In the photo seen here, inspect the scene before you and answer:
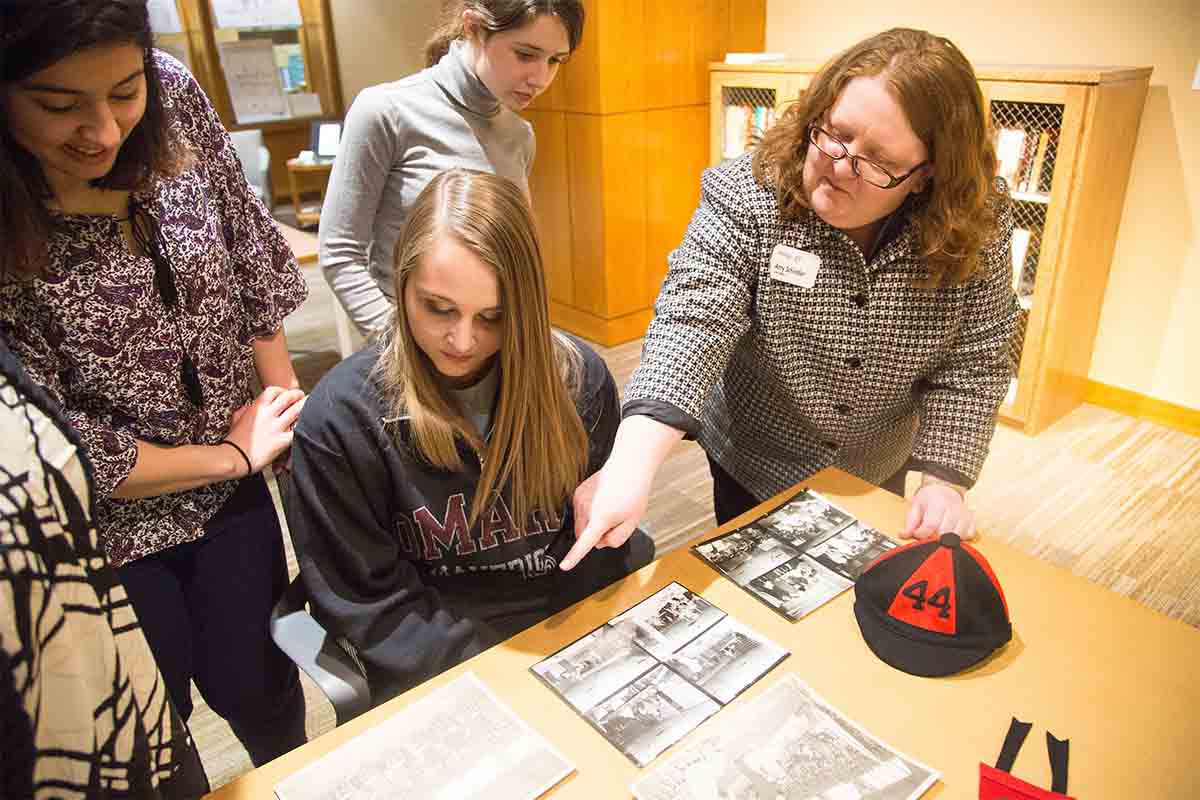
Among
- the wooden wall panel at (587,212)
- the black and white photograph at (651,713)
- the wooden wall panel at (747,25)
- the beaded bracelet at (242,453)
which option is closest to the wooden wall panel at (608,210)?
the wooden wall panel at (587,212)

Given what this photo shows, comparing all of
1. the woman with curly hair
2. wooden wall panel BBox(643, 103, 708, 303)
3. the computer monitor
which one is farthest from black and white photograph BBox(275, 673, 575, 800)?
the computer monitor

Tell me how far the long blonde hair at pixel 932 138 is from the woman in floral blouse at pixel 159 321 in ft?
2.72

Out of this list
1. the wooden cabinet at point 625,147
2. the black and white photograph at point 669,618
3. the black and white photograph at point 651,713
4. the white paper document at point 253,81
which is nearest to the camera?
the black and white photograph at point 651,713

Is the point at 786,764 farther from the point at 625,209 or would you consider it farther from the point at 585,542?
the point at 625,209

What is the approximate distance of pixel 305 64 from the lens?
23.4 feet

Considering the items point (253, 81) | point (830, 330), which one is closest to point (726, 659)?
point (830, 330)

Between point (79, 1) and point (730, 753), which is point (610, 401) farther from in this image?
point (79, 1)

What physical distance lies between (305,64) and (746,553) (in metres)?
7.32

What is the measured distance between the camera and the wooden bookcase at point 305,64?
6.46 m

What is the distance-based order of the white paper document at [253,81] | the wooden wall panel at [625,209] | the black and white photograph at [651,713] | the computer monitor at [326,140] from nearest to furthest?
the black and white photograph at [651,713], the wooden wall panel at [625,209], the computer monitor at [326,140], the white paper document at [253,81]

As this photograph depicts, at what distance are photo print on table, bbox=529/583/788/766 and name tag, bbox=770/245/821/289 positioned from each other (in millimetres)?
507

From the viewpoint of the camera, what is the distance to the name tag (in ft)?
4.01

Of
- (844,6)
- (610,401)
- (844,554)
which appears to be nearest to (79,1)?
(610,401)

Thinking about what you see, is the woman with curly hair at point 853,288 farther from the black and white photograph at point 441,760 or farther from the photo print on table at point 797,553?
the black and white photograph at point 441,760
